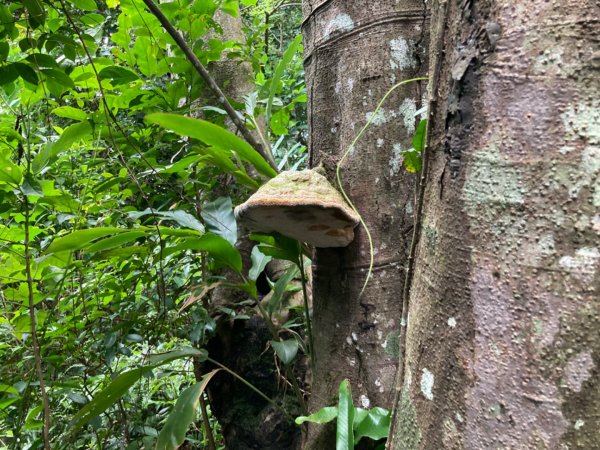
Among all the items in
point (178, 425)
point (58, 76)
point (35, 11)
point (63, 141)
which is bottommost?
point (178, 425)

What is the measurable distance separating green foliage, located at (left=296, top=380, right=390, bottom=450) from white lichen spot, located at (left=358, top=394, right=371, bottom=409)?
0.17ft

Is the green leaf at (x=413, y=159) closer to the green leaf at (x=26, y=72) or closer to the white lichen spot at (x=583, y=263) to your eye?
the white lichen spot at (x=583, y=263)

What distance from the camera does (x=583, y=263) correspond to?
37 cm

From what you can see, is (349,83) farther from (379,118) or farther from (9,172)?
(9,172)

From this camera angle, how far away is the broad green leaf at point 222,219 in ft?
3.46

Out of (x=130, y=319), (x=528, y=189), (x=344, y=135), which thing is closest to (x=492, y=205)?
(x=528, y=189)

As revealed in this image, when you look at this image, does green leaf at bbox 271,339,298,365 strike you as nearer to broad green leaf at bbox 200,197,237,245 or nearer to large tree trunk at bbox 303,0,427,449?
large tree trunk at bbox 303,0,427,449

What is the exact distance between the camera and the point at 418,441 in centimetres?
47

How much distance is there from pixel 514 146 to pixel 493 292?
132mm

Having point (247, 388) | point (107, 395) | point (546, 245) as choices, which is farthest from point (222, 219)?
point (546, 245)

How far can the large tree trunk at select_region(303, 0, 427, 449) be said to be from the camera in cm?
87

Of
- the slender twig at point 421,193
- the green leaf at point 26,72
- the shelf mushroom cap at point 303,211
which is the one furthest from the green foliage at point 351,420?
the green leaf at point 26,72

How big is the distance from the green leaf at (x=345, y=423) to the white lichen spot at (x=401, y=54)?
615 millimetres

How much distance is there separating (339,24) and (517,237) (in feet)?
2.31
